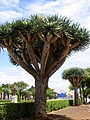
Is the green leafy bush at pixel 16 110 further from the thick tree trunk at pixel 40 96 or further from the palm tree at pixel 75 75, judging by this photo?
the palm tree at pixel 75 75

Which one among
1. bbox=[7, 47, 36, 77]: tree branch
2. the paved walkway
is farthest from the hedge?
bbox=[7, 47, 36, 77]: tree branch

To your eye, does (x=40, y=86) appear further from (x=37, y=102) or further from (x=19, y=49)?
(x=19, y=49)

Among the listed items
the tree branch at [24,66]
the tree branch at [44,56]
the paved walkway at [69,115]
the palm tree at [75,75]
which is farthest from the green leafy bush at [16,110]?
the palm tree at [75,75]

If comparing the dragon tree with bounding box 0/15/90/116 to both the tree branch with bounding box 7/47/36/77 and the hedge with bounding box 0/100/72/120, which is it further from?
the hedge with bounding box 0/100/72/120

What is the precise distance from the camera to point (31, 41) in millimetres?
16422

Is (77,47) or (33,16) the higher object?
(33,16)

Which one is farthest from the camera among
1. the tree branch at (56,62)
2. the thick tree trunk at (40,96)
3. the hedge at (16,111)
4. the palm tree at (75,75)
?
the palm tree at (75,75)

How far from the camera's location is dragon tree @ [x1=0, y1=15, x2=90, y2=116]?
51.0 feet

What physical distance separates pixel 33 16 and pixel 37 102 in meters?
5.05

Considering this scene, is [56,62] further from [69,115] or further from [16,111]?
[69,115]

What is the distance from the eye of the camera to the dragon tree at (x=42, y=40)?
51.0 ft

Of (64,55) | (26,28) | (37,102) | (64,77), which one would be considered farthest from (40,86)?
(64,77)

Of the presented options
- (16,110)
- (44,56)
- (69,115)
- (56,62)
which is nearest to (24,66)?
(44,56)

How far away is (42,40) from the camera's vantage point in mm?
16219
